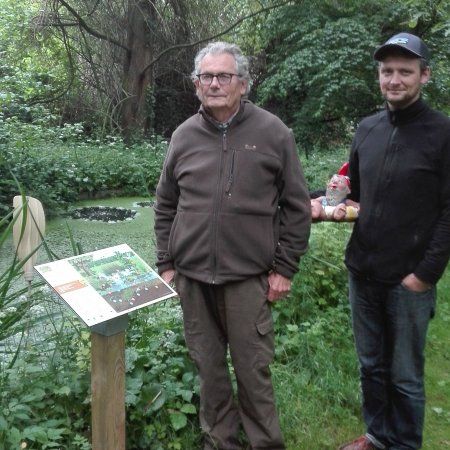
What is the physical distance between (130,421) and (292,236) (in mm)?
1188

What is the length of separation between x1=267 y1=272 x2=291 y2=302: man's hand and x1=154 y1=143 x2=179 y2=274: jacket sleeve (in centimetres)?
47

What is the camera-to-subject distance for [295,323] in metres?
4.32

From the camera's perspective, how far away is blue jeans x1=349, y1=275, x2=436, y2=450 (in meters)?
2.60

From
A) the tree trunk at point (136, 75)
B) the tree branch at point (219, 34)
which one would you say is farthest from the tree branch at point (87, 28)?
the tree branch at point (219, 34)

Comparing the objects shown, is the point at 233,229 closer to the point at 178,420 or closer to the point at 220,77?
the point at 220,77

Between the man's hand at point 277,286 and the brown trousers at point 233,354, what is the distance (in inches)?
1.1

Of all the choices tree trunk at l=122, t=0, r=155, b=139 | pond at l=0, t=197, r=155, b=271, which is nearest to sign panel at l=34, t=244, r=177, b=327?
pond at l=0, t=197, r=155, b=271

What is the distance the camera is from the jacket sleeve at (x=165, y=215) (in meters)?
2.76

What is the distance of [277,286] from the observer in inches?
104

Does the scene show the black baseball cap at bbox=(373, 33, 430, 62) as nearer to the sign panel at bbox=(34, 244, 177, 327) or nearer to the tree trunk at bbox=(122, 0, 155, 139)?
the sign panel at bbox=(34, 244, 177, 327)

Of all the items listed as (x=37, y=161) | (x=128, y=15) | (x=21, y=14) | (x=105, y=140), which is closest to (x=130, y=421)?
(x=37, y=161)

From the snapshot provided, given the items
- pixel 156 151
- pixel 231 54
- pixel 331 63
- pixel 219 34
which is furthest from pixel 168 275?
pixel 219 34

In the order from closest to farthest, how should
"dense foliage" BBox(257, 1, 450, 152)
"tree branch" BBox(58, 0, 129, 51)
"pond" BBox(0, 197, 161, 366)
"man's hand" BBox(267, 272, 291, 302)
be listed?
"man's hand" BBox(267, 272, 291, 302) → "pond" BBox(0, 197, 161, 366) → "tree branch" BBox(58, 0, 129, 51) → "dense foliage" BBox(257, 1, 450, 152)

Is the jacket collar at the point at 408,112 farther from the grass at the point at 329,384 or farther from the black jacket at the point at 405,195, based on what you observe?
the grass at the point at 329,384
